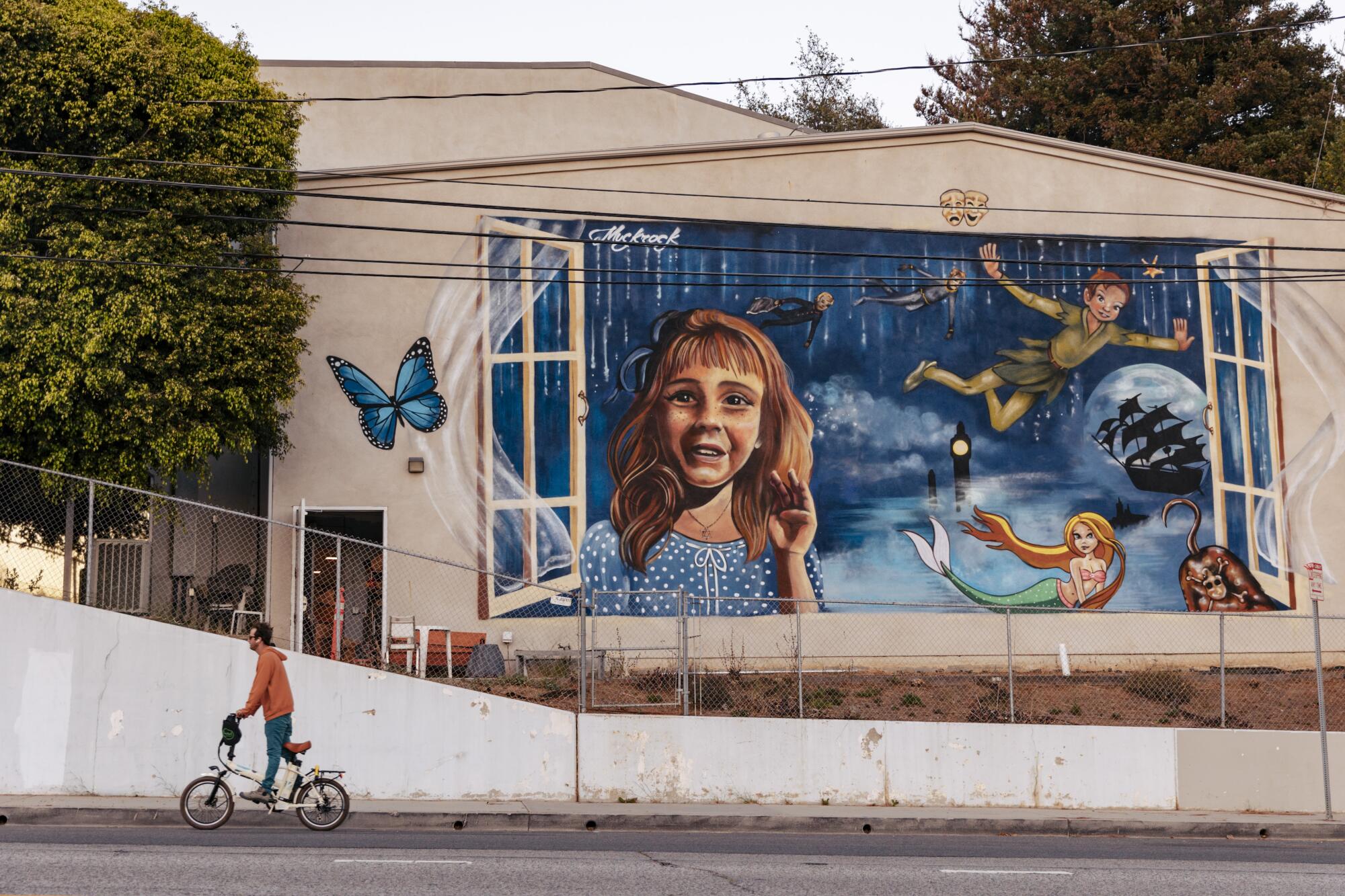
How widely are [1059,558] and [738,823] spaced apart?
428 inches

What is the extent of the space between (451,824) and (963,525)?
39.5 ft

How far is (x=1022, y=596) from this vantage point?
2436 centimetres

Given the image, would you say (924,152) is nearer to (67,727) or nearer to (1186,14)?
(67,727)

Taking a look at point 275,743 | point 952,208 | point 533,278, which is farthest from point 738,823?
point 952,208

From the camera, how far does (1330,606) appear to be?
25.0 metres

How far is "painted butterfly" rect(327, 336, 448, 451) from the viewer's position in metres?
23.5

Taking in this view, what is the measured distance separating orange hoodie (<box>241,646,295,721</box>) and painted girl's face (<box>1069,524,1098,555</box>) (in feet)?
49.4

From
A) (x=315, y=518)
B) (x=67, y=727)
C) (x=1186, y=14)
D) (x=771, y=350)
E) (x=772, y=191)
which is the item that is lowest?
(x=67, y=727)

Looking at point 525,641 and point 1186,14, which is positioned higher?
point 1186,14

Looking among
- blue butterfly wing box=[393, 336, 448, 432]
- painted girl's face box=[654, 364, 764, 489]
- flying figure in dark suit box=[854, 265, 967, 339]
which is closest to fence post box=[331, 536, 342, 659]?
blue butterfly wing box=[393, 336, 448, 432]

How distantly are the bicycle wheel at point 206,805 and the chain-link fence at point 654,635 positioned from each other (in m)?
3.59

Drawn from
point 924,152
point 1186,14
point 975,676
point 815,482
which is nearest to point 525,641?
point 815,482

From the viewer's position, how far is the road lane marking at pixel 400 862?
11.7m

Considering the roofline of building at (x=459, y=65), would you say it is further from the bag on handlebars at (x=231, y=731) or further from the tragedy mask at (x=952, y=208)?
the bag on handlebars at (x=231, y=731)
